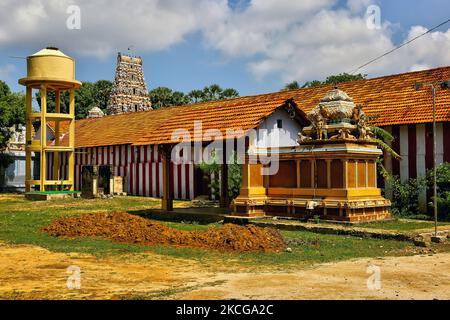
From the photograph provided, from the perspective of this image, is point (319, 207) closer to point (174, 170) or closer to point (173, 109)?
point (174, 170)

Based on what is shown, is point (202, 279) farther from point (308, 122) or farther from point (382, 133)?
point (382, 133)

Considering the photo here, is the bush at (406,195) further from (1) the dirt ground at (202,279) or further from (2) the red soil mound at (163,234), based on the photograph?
(1) the dirt ground at (202,279)

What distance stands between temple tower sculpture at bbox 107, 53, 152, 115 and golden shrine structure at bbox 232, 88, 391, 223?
141 ft

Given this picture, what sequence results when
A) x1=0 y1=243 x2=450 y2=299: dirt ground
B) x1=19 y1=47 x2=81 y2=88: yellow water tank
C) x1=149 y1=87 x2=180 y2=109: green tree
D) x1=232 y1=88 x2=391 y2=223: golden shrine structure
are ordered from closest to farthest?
x1=0 y1=243 x2=450 y2=299: dirt ground → x1=232 y1=88 x2=391 y2=223: golden shrine structure → x1=19 y1=47 x2=81 y2=88: yellow water tank → x1=149 y1=87 x2=180 y2=109: green tree

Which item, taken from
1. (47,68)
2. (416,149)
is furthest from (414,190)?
(47,68)

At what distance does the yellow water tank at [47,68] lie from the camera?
32188 mm

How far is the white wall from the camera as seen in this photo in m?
18.8

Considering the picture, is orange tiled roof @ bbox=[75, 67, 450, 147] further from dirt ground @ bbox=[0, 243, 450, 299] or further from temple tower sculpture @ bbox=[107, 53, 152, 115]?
temple tower sculpture @ bbox=[107, 53, 152, 115]

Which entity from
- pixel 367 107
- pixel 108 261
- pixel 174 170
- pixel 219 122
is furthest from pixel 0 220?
pixel 367 107

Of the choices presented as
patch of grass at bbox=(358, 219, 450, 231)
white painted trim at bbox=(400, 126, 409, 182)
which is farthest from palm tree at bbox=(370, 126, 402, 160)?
patch of grass at bbox=(358, 219, 450, 231)

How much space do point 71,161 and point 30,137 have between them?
2942 mm

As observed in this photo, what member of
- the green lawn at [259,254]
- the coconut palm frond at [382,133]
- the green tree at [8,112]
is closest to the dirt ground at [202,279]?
the green lawn at [259,254]

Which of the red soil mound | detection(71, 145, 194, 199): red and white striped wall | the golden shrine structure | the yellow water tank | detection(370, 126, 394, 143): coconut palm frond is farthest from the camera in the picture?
the yellow water tank

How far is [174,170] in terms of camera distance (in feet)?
106
